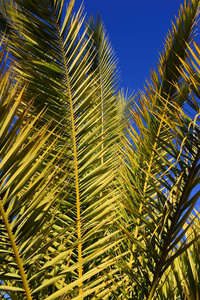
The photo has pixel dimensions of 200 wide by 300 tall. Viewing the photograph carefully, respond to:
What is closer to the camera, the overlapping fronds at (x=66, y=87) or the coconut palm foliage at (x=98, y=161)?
the coconut palm foliage at (x=98, y=161)

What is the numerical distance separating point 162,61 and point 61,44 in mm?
736

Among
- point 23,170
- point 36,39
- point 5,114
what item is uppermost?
point 36,39

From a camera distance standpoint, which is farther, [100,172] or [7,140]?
[100,172]

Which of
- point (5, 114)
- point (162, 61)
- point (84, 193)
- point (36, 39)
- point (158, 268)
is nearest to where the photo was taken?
point (5, 114)

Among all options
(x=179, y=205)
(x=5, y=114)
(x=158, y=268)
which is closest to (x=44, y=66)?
(x=5, y=114)

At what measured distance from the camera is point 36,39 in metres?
2.03

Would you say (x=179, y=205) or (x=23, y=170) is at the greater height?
(x=23, y=170)

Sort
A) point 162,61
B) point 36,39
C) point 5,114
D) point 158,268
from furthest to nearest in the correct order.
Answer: point 162,61, point 36,39, point 158,268, point 5,114

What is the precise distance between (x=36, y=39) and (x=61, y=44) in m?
0.18

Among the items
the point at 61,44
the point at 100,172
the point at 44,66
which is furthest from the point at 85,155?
the point at 61,44

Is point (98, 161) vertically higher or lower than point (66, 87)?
lower

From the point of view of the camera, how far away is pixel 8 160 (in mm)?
1086

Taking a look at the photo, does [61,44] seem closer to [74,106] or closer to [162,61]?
[74,106]

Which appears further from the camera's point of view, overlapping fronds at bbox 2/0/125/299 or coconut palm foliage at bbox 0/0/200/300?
overlapping fronds at bbox 2/0/125/299
